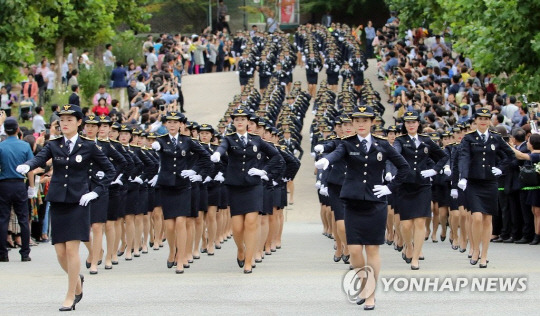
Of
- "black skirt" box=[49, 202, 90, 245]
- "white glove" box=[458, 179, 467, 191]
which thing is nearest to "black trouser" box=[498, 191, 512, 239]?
"white glove" box=[458, 179, 467, 191]

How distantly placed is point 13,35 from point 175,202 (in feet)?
27.8

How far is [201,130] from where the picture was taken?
19.2 m

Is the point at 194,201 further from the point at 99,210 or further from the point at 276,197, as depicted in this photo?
the point at 276,197

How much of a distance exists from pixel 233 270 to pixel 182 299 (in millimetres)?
3457

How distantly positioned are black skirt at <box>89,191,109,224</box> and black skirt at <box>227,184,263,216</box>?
1.65 meters

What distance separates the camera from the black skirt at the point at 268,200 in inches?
714

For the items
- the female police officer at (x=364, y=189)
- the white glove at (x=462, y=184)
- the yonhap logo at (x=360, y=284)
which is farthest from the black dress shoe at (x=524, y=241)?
the female police officer at (x=364, y=189)

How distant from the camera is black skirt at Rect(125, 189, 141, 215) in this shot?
1789cm

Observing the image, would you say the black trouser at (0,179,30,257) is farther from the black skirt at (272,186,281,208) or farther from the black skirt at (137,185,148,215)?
the black skirt at (272,186,281,208)

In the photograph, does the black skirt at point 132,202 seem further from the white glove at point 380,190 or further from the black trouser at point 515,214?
the black trouser at point 515,214

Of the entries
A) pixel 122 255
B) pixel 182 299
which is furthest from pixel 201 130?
pixel 182 299

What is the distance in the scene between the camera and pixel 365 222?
40.6ft

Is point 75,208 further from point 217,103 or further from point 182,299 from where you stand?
point 217,103

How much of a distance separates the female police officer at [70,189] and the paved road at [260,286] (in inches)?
19.1
